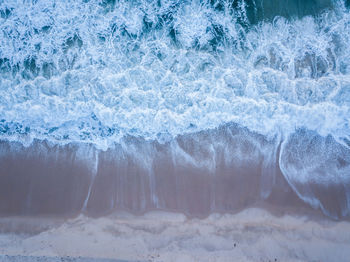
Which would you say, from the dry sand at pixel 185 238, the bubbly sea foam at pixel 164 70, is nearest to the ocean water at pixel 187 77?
the bubbly sea foam at pixel 164 70

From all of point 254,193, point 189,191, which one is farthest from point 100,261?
point 254,193

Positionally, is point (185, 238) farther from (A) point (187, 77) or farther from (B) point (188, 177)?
(A) point (187, 77)

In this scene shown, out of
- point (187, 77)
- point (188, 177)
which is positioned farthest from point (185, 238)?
point (187, 77)

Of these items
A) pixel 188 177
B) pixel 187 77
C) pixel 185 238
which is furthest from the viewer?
pixel 187 77

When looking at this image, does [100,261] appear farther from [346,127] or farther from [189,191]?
[346,127]

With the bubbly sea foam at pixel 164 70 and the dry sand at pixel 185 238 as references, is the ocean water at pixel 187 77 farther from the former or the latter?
the dry sand at pixel 185 238

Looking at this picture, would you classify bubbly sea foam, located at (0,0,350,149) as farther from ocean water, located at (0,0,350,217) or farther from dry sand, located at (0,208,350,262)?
dry sand, located at (0,208,350,262)
